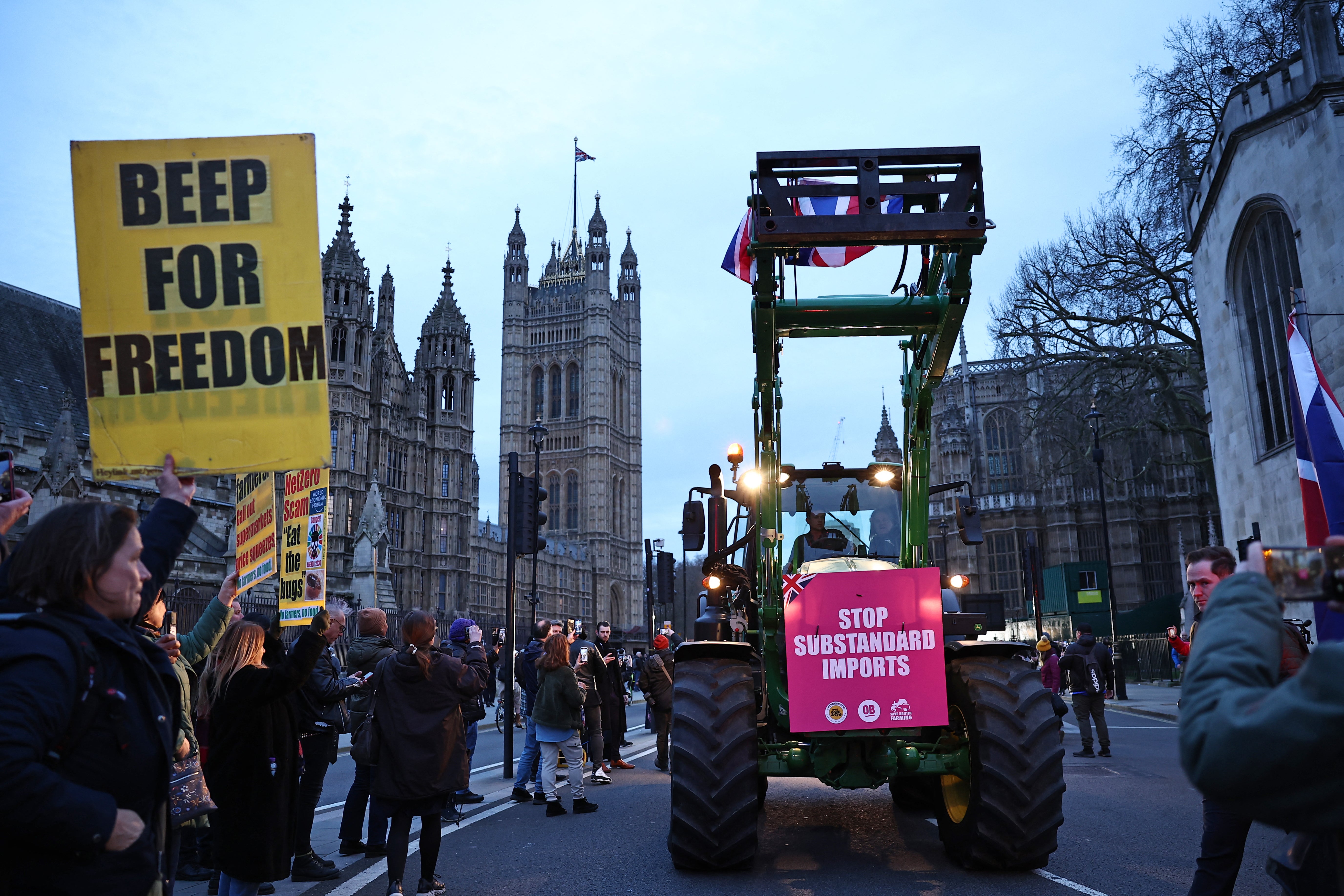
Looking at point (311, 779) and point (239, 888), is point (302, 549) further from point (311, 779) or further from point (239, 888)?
point (239, 888)

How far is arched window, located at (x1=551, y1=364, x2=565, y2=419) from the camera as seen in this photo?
106 m

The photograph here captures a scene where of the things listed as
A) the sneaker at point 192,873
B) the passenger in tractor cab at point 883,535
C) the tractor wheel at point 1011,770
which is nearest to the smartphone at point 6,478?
the sneaker at point 192,873

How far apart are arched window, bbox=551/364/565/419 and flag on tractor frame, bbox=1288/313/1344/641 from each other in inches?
3926

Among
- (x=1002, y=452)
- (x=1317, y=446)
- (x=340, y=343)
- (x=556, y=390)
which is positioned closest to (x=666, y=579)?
(x=1317, y=446)

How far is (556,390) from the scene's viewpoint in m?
107

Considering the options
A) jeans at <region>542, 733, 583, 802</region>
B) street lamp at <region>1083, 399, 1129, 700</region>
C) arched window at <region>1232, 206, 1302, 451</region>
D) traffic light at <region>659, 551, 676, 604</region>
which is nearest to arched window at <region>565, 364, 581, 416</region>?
street lamp at <region>1083, 399, 1129, 700</region>

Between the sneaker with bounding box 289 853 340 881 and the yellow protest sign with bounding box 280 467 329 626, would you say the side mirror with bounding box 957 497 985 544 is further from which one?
the yellow protest sign with bounding box 280 467 329 626

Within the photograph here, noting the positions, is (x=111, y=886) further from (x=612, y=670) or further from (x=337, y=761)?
(x=337, y=761)

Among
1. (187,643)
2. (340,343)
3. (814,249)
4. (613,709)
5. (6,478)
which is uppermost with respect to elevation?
(340,343)

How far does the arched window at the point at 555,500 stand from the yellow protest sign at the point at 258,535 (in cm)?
9589

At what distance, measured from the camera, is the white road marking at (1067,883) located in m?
5.71

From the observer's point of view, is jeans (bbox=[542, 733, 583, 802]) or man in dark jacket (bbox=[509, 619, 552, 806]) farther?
man in dark jacket (bbox=[509, 619, 552, 806])

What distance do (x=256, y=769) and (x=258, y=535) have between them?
12.2 ft

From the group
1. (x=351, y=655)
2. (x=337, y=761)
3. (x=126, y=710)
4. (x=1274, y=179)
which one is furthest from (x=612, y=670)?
(x=1274, y=179)
